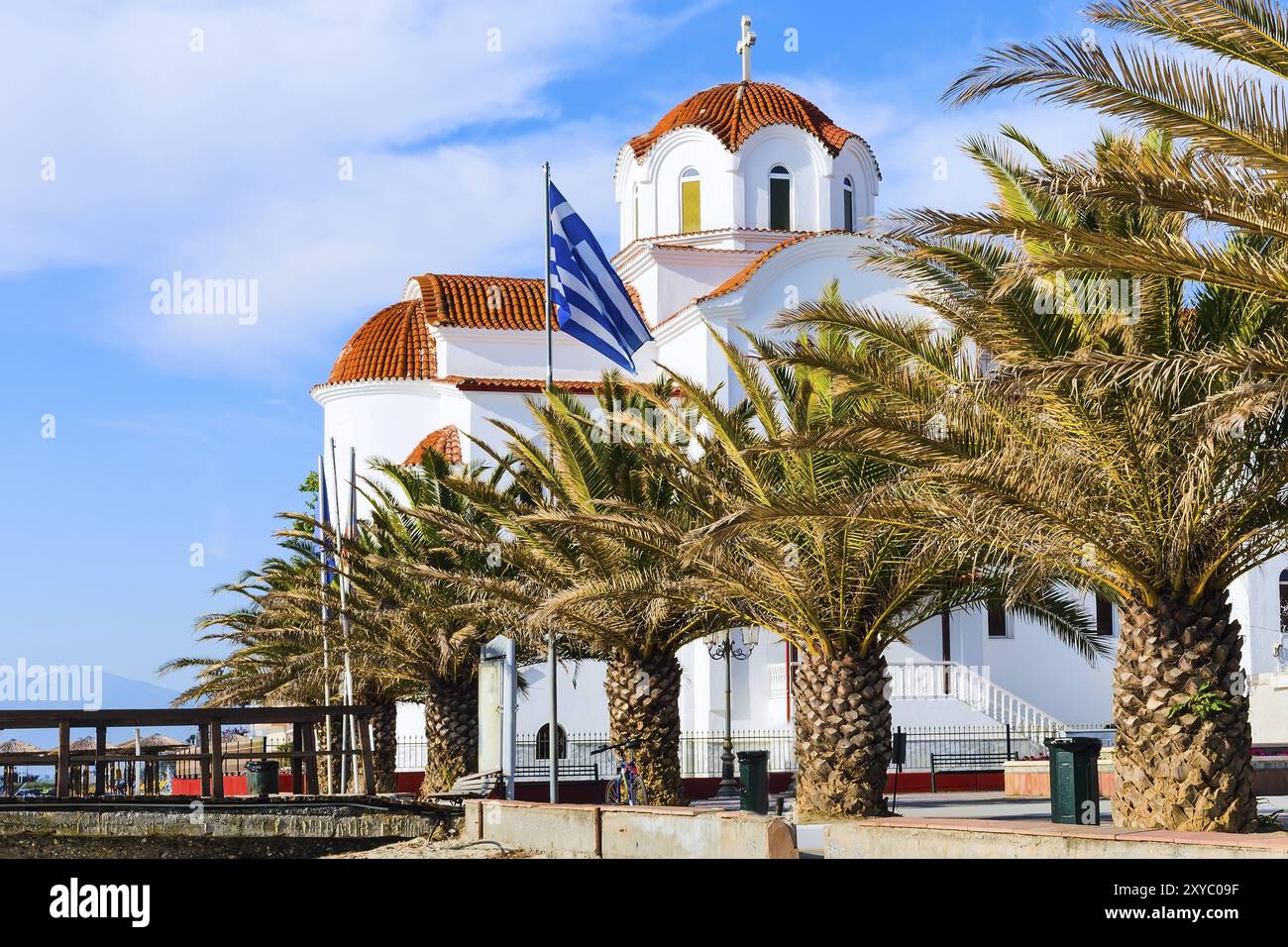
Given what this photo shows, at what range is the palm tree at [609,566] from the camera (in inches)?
755

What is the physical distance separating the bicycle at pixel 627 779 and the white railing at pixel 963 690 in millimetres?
15253

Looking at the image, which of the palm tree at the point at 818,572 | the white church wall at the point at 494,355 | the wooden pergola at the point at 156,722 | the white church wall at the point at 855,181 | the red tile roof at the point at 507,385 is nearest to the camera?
the palm tree at the point at 818,572

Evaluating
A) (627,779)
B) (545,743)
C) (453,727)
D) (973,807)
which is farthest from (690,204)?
(627,779)

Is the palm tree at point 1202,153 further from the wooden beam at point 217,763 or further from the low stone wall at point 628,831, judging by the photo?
the wooden beam at point 217,763

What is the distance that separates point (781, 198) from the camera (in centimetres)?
4075

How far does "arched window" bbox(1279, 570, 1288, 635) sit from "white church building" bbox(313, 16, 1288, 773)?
0.05 m

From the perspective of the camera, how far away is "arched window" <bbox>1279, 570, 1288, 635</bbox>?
40219 mm

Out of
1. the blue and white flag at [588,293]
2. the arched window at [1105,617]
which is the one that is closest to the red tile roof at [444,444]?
the blue and white flag at [588,293]

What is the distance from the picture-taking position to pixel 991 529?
14695 mm

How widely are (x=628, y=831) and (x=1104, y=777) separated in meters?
15.5

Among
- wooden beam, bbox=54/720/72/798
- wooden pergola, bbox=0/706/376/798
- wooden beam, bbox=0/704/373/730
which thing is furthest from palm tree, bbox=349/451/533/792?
wooden beam, bbox=54/720/72/798

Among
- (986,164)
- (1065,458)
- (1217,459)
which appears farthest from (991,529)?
(986,164)

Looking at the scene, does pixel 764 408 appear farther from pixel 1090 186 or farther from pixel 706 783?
pixel 706 783

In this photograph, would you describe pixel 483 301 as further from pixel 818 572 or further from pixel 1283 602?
pixel 818 572
